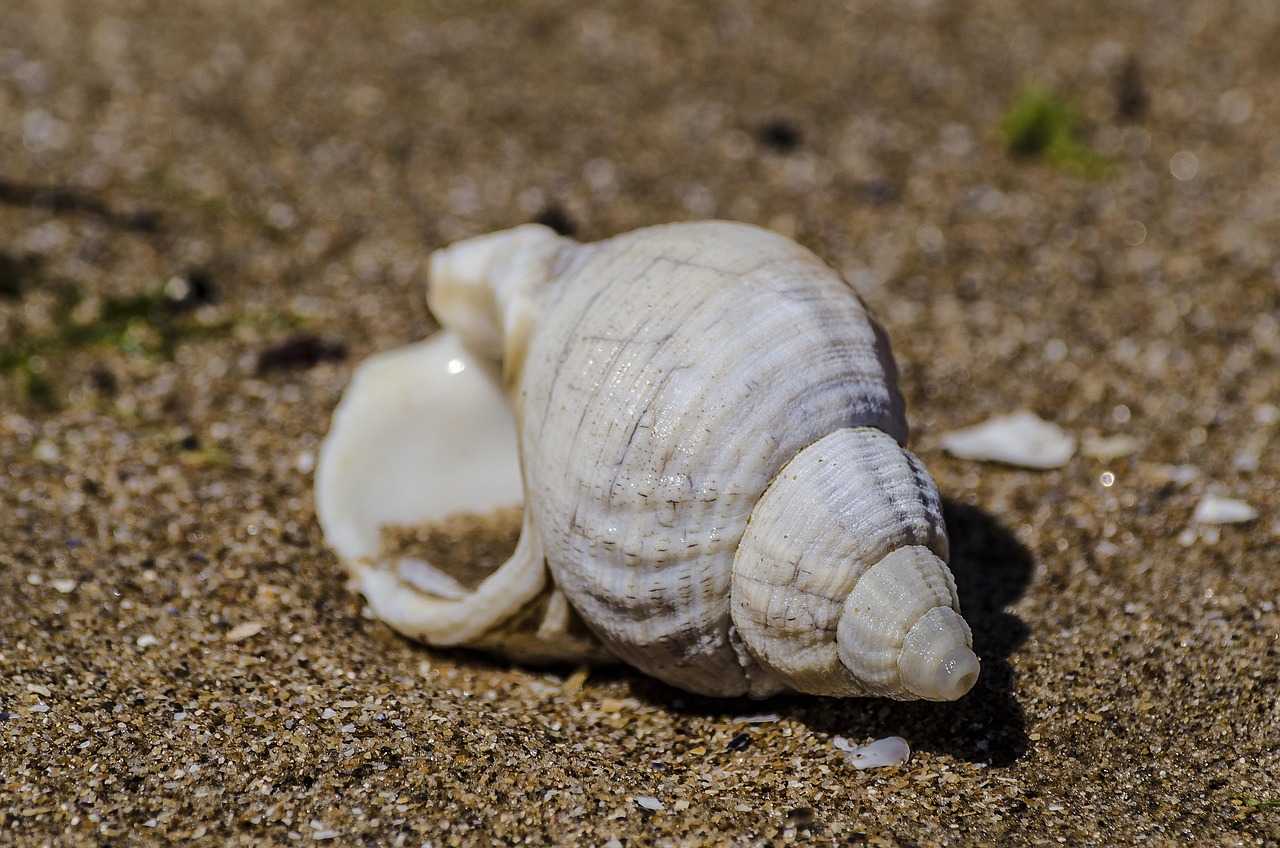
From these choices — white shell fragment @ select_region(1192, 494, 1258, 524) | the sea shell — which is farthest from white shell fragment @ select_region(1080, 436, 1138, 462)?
the sea shell

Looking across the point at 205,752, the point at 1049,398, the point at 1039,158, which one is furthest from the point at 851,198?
the point at 205,752

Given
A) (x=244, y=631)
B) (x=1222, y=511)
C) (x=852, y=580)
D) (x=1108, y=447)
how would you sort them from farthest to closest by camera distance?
(x=1108, y=447) < (x=1222, y=511) < (x=244, y=631) < (x=852, y=580)

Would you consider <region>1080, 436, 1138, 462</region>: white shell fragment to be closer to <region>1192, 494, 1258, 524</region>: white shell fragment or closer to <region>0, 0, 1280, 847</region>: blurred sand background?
<region>0, 0, 1280, 847</region>: blurred sand background

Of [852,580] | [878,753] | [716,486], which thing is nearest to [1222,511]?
[878,753]

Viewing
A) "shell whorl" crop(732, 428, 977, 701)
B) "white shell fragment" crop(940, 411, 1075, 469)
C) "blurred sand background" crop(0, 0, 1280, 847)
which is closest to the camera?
"shell whorl" crop(732, 428, 977, 701)

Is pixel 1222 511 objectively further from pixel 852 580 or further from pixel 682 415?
pixel 682 415
